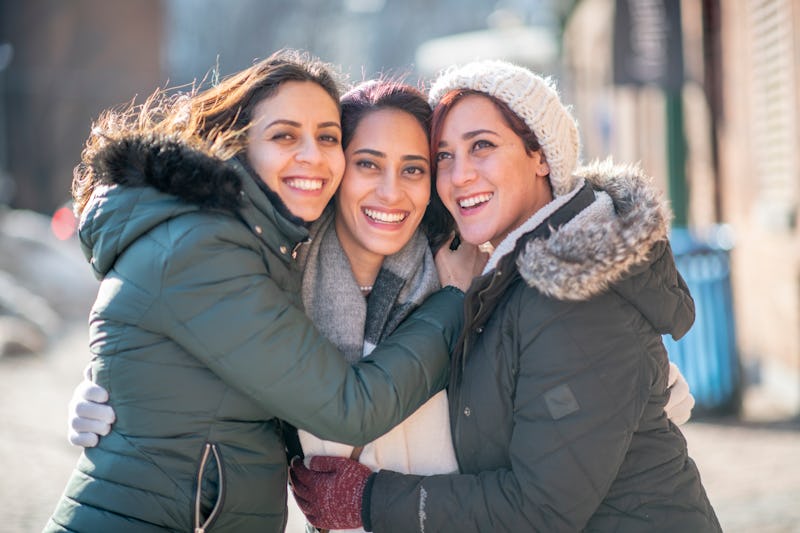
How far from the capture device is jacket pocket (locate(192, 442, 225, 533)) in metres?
2.52

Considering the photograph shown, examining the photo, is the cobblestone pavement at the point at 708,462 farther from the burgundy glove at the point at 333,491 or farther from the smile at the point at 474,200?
the smile at the point at 474,200

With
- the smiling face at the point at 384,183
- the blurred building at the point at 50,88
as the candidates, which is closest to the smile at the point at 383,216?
the smiling face at the point at 384,183

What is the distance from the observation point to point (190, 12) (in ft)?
144

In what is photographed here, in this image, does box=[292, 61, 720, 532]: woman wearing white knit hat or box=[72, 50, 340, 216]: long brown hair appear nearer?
box=[292, 61, 720, 532]: woman wearing white knit hat

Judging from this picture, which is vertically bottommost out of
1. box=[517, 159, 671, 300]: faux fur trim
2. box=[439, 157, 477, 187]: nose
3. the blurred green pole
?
box=[517, 159, 671, 300]: faux fur trim

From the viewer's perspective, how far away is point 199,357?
8.27 feet

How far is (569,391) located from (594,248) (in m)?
0.42

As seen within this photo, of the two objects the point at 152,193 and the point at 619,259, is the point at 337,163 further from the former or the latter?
the point at 619,259

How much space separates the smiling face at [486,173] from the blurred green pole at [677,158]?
26.2 ft

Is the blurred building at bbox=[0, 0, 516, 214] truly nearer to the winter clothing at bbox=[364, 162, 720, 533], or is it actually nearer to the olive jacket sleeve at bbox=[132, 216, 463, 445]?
the winter clothing at bbox=[364, 162, 720, 533]

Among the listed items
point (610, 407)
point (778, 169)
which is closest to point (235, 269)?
point (610, 407)

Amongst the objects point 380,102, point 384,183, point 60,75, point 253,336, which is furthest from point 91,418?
point 60,75

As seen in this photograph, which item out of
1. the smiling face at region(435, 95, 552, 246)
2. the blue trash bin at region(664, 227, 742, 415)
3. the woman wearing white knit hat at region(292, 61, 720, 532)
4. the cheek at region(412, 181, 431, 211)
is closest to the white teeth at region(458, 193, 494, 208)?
the smiling face at region(435, 95, 552, 246)

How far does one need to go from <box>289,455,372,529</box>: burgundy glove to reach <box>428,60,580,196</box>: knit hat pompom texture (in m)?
1.23
